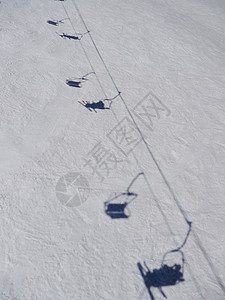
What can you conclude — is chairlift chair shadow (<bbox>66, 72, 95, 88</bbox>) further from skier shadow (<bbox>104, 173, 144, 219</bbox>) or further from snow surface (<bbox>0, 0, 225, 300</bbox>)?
skier shadow (<bbox>104, 173, 144, 219</bbox>)

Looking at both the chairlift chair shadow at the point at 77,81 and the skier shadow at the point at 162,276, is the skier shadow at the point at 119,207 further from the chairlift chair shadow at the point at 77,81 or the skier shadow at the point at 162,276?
the chairlift chair shadow at the point at 77,81

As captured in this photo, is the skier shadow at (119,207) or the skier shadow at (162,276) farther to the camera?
the skier shadow at (119,207)

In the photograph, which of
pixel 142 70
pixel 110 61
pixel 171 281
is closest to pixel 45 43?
pixel 110 61

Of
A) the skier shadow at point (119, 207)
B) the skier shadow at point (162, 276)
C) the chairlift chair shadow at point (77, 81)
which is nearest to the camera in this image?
the skier shadow at point (162, 276)

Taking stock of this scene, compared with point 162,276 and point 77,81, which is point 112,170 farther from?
point 77,81

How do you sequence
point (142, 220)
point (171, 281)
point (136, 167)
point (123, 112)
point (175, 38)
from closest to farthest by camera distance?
point (171, 281) → point (142, 220) → point (136, 167) → point (123, 112) → point (175, 38)

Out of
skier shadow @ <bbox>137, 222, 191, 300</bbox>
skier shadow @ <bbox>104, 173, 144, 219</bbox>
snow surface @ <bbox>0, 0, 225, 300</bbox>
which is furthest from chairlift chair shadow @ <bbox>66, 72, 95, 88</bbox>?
skier shadow @ <bbox>137, 222, 191, 300</bbox>

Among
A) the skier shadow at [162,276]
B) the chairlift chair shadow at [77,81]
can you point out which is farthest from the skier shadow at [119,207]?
the chairlift chair shadow at [77,81]

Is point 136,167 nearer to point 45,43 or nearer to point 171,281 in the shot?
point 171,281

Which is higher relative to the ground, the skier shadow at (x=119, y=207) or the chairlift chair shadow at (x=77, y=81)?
the chairlift chair shadow at (x=77, y=81)
